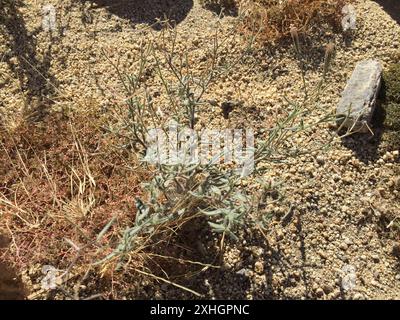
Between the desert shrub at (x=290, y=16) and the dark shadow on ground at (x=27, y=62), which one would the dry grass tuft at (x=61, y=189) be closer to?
the dark shadow on ground at (x=27, y=62)

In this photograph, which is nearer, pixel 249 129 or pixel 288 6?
pixel 249 129

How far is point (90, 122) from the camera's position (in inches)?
126

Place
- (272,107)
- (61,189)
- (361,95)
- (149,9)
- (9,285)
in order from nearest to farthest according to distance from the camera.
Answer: (9,285)
(61,189)
(361,95)
(272,107)
(149,9)

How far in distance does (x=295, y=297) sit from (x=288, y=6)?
2078 mm

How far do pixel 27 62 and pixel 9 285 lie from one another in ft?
4.93

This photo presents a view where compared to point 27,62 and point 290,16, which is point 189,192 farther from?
Result: point 290,16

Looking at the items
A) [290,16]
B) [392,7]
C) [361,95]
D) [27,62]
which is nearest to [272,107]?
[361,95]

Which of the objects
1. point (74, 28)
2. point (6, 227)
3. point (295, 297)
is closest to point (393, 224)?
point (295, 297)

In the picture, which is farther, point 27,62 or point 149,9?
point 149,9

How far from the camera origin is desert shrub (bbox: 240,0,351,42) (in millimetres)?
3561

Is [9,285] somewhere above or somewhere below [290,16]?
below

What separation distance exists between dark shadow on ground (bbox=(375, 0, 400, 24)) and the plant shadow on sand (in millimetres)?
1472

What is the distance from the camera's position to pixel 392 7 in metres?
3.77

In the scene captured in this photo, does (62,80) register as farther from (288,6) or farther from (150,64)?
(288,6)
